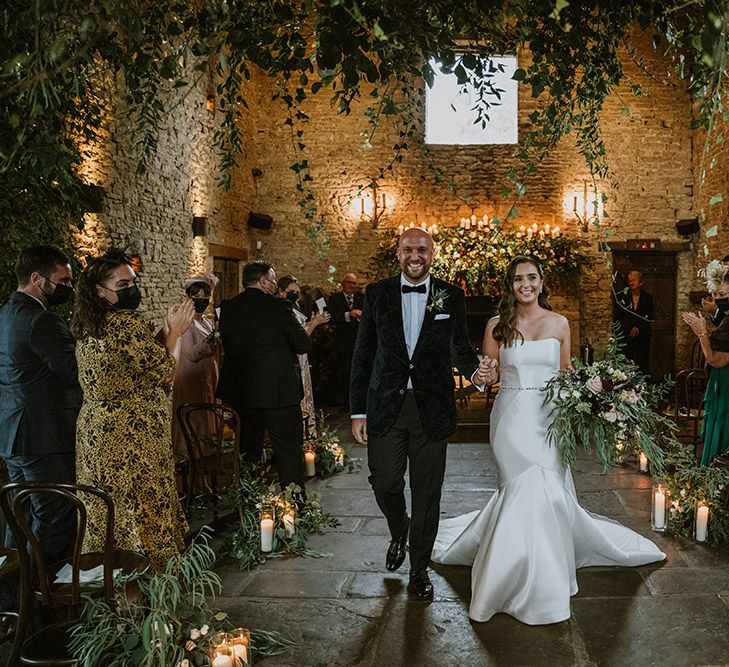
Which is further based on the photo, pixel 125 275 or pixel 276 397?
pixel 276 397

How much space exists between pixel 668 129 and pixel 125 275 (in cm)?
1078

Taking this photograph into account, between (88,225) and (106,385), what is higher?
(88,225)

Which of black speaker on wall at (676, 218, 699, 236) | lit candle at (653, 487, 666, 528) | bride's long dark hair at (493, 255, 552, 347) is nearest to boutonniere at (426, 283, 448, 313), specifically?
bride's long dark hair at (493, 255, 552, 347)

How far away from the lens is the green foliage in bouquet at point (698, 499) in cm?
400

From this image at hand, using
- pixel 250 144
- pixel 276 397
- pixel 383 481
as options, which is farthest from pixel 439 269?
pixel 383 481

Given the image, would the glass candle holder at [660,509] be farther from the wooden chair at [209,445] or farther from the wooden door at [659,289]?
the wooden door at [659,289]

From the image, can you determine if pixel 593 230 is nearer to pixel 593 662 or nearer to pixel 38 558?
pixel 593 662

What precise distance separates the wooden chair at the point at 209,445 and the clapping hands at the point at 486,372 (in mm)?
1501

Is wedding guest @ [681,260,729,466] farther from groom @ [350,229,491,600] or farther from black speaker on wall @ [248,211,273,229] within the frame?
black speaker on wall @ [248,211,273,229]

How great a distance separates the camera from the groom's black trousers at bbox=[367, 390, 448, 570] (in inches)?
133

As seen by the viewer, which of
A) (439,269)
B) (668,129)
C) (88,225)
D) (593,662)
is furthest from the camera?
(668,129)

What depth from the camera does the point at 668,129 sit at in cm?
1140

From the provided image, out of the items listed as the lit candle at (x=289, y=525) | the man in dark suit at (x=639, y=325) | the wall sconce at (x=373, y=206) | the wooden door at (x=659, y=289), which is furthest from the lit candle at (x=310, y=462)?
the wooden door at (x=659, y=289)

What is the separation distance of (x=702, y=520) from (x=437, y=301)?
85.9 inches
